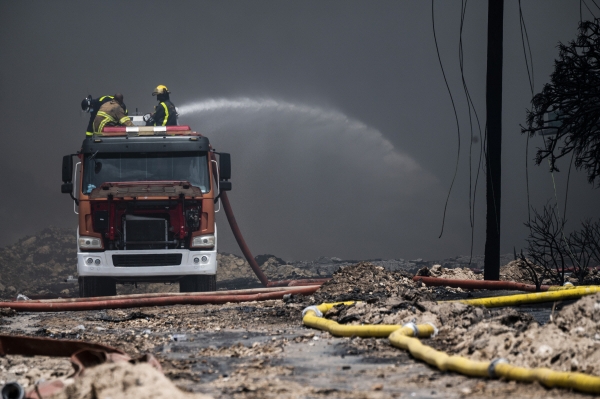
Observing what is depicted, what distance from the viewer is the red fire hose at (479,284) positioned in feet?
36.1

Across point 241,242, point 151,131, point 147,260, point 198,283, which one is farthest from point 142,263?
point 241,242

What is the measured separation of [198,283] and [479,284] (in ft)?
16.7

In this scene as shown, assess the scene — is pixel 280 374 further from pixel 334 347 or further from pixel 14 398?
pixel 14 398

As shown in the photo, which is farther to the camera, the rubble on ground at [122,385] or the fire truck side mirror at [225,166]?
the fire truck side mirror at [225,166]

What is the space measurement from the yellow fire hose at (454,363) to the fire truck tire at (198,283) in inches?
255

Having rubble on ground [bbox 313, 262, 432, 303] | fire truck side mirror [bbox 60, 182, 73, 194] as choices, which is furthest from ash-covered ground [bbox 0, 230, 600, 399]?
fire truck side mirror [bbox 60, 182, 73, 194]

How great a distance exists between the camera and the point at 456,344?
568 centimetres

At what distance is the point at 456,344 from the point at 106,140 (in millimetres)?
9162

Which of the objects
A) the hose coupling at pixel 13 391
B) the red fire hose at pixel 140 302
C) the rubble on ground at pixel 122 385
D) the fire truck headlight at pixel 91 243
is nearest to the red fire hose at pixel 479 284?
the red fire hose at pixel 140 302

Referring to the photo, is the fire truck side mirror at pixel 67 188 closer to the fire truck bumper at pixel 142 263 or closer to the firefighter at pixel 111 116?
the fire truck bumper at pixel 142 263

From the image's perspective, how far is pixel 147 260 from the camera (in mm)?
13172

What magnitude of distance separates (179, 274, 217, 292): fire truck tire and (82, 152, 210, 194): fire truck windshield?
1639 millimetres

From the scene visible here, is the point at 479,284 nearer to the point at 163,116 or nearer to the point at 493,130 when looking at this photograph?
the point at 493,130

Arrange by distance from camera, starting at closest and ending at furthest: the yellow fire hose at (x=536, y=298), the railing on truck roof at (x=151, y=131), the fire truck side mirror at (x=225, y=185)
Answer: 1. the yellow fire hose at (x=536, y=298)
2. the fire truck side mirror at (x=225, y=185)
3. the railing on truck roof at (x=151, y=131)
